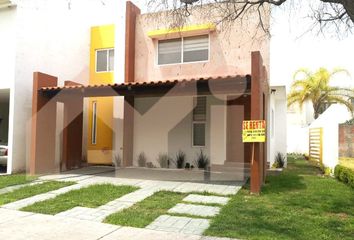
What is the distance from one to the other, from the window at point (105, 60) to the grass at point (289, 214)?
31.0 ft

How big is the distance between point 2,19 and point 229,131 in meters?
9.54

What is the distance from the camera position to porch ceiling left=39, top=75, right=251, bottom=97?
10148mm

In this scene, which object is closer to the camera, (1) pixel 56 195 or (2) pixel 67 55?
(1) pixel 56 195

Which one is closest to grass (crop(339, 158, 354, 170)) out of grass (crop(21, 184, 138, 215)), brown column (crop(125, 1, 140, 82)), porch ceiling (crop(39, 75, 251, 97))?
porch ceiling (crop(39, 75, 251, 97))

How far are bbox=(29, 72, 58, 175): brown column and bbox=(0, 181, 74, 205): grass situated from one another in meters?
2.05

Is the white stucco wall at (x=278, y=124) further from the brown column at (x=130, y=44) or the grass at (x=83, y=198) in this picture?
the grass at (x=83, y=198)

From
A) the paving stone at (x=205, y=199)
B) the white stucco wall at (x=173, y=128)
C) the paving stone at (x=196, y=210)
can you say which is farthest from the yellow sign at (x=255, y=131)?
the white stucco wall at (x=173, y=128)

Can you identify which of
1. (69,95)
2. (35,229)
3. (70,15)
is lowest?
(35,229)

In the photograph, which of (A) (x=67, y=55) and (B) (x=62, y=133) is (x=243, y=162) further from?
(A) (x=67, y=55)

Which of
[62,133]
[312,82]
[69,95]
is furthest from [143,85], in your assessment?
[312,82]

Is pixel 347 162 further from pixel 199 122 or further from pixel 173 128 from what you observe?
pixel 173 128

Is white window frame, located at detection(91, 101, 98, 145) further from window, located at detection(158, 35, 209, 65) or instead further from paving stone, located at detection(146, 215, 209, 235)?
paving stone, located at detection(146, 215, 209, 235)

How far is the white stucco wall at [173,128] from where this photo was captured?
46.9 ft

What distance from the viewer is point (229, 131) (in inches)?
578
